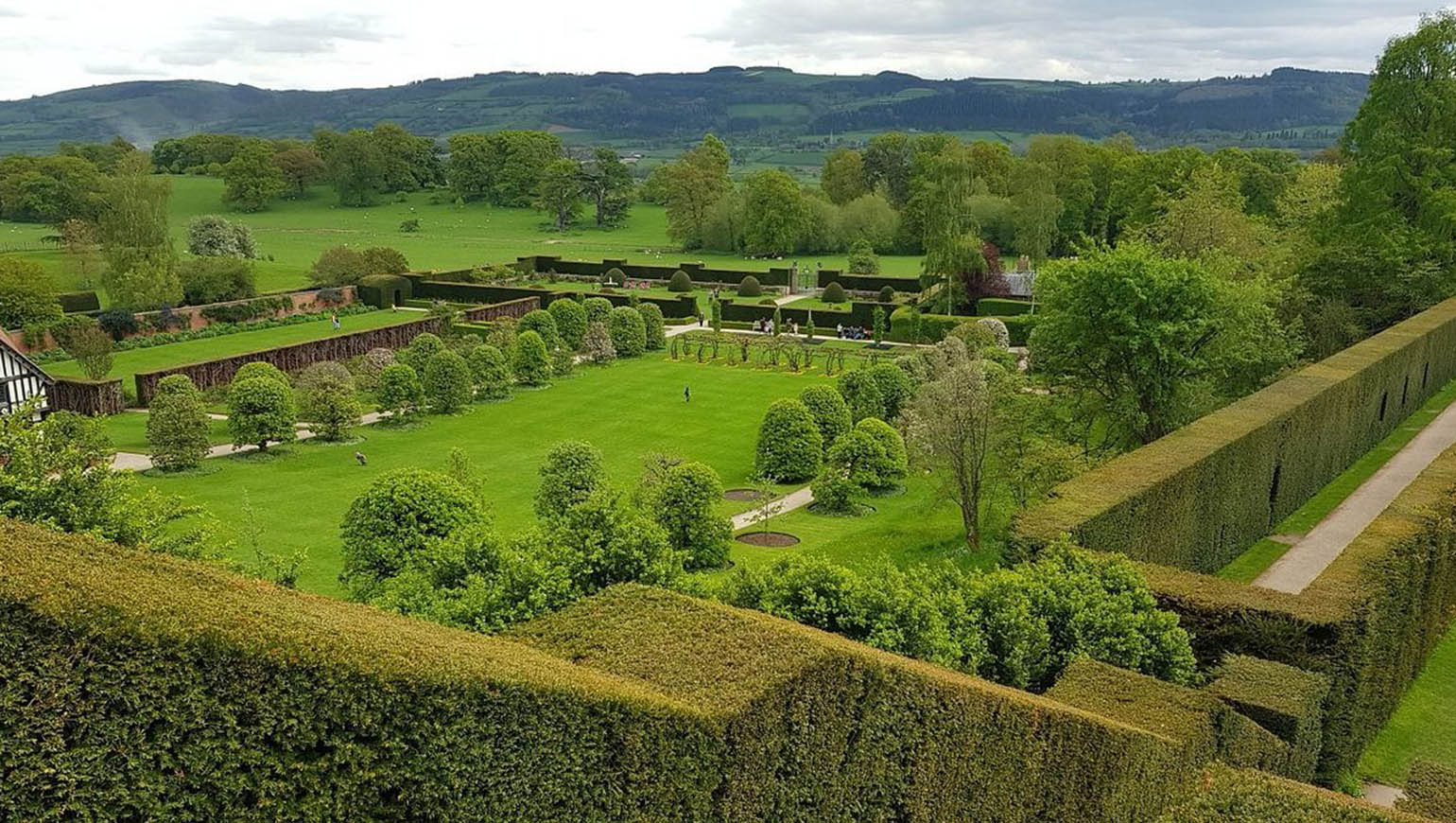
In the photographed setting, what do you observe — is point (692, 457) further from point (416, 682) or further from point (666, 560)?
point (416, 682)

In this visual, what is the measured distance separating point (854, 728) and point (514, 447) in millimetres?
25304

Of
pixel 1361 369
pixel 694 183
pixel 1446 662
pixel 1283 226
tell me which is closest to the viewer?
pixel 1446 662

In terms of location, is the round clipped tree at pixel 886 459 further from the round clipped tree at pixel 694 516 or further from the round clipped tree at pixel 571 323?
the round clipped tree at pixel 571 323

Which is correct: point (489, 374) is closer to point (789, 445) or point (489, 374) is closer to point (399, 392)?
point (399, 392)

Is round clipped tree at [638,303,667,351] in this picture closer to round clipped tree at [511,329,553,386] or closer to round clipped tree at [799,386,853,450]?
round clipped tree at [511,329,553,386]

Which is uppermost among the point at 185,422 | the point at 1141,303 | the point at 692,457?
the point at 1141,303

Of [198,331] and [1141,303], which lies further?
[198,331]

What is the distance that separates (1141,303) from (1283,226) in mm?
33961

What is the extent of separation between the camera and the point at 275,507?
25.7 m

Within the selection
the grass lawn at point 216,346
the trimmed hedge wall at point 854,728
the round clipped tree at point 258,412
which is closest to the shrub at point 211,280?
the grass lawn at point 216,346

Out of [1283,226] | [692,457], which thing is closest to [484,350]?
[692,457]

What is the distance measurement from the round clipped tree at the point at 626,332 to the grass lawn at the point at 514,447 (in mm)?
2735

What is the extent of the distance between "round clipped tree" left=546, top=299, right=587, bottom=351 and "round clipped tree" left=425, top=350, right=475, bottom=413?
10.5 m

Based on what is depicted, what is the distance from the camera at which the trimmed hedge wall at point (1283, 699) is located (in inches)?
430
